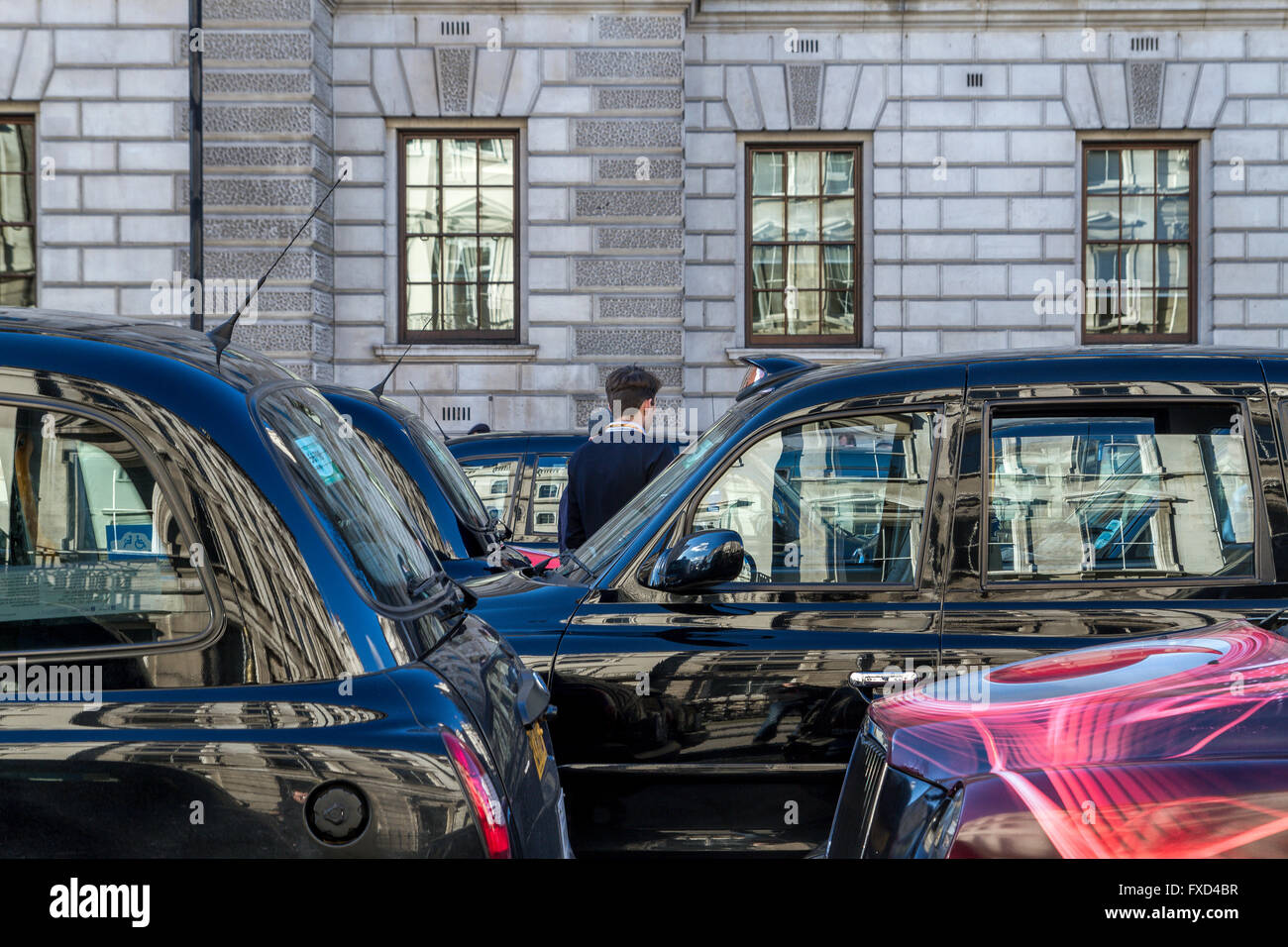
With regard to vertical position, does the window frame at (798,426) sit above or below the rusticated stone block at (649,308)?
below

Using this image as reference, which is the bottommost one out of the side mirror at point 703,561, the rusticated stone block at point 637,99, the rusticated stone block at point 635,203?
the side mirror at point 703,561

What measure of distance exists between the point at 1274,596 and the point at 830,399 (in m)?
1.41

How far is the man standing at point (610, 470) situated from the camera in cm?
586

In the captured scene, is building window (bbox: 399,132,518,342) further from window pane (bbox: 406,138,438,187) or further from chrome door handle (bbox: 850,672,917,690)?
chrome door handle (bbox: 850,672,917,690)

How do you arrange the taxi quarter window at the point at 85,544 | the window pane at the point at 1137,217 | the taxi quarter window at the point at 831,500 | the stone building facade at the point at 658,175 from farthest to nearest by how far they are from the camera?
the window pane at the point at 1137,217, the stone building facade at the point at 658,175, the taxi quarter window at the point at 831,500, the taxi quarter window at the point at 85,544

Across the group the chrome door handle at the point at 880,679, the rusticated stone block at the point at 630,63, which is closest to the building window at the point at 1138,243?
the rusticated stone block at the point at 630,63

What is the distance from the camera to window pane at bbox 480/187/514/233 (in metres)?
16.7

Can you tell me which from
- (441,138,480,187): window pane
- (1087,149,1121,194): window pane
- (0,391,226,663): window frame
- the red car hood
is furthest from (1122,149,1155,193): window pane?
(0,391,226,663): window frame

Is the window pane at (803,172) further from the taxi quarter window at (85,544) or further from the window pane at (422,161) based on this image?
the taxi quarter window at (85,544)

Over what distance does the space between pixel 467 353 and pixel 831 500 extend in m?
12.9

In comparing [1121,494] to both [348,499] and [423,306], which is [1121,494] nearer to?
[348,499]

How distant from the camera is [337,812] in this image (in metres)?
1.93

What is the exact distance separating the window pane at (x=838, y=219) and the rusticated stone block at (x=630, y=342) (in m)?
3.00

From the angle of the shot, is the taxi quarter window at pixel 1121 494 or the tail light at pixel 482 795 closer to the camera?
the tail light at pixel 482 795
